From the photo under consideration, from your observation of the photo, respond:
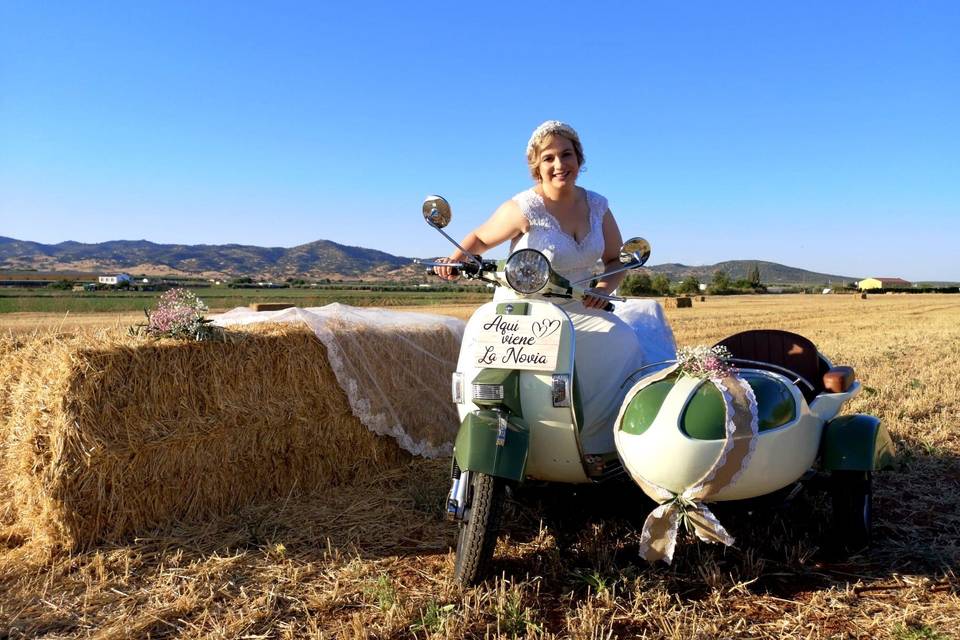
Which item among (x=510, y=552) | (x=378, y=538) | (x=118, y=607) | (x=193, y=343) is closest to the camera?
(x=118, y=607)

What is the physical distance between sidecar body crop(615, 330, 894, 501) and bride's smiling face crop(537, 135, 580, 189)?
1.21m

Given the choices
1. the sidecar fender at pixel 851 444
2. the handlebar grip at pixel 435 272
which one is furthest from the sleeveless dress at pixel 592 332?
the sidecar fender at pixel 851 444

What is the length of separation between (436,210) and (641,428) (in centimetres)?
139

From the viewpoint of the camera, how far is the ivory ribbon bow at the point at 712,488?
9.50 ft

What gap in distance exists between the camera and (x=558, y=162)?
3783 mm

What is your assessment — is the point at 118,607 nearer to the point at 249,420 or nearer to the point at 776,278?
the point at 249,420

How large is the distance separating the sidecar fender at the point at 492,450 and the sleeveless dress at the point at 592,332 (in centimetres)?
39

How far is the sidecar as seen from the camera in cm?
292

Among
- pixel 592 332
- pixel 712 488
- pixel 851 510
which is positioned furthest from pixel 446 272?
pixel 851 510

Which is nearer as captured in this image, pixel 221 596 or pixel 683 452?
pixel 683 452

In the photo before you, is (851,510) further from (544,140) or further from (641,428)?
(544,140)

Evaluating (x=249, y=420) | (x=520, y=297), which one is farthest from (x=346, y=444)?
(x=520, y=297)

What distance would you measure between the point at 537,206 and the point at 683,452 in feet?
5.19

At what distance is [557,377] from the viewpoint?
3.27 metres
